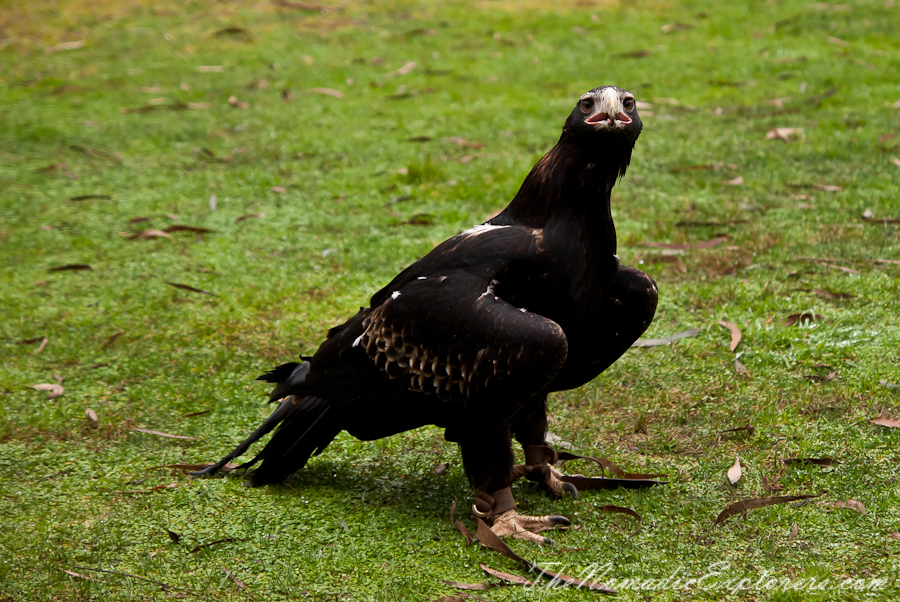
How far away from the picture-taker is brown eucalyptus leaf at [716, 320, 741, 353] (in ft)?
15.9

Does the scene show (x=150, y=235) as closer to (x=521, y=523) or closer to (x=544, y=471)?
(x=544, y=471)

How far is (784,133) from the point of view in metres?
8.19

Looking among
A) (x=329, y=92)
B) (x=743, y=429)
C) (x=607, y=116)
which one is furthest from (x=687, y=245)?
(x=329, y=92)

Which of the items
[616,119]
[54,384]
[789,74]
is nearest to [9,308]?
[54,384]

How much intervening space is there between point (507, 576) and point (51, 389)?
280 cm

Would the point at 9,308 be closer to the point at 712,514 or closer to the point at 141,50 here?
the point at 712,514

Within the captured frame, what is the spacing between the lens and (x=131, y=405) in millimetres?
4652

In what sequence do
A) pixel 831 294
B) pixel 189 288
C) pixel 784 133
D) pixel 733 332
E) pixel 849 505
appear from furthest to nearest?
pixel 784 133 → pixel 189 288 → pixel 831 294 → pixel 733 332 → pixel 849 505

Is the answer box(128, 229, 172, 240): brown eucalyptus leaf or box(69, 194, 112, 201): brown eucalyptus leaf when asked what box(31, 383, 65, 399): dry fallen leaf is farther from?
box(69, 194, 112, 201): brown eucalyptus leaf

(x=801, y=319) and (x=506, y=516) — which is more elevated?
(x=801, y=319)

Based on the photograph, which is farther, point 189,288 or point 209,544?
point 189,288

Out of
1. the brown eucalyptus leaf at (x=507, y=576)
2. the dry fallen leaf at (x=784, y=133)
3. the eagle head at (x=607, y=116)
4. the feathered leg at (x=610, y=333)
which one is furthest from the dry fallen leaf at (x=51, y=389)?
the dry fallen leaf at (x=784, y=133)

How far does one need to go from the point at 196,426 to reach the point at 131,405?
426mm

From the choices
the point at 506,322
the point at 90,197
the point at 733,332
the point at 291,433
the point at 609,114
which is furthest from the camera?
the point at 90,197
